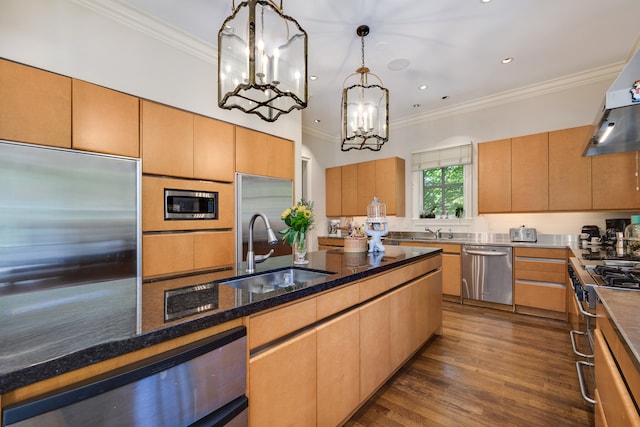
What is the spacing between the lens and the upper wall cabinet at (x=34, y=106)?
2012 mm

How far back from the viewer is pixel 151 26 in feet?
8.89

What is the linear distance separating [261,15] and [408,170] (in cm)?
427

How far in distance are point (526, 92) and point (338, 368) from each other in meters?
4.63

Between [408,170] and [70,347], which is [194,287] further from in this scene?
[408,170]

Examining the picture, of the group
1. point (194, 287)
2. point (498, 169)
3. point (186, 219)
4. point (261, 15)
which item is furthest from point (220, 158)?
point (498, 169)

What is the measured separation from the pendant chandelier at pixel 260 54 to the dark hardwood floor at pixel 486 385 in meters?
2.11

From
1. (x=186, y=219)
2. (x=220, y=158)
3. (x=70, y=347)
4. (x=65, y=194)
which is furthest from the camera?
(x=220, y=158)

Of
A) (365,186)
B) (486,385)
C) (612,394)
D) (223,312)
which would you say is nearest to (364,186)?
(365,186)

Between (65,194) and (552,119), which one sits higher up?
(552,119)

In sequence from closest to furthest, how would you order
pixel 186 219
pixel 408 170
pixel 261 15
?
1. pixel 261 15
2. pixel 186 219
3. pixel 408 170

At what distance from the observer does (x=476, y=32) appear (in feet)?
9.38

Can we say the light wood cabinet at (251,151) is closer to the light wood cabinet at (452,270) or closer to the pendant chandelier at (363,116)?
the pendant chandelier at (363,116)

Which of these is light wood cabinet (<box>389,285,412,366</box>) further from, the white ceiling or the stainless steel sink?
the white ceiling

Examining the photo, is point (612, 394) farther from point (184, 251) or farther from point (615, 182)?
point (615, 182)
